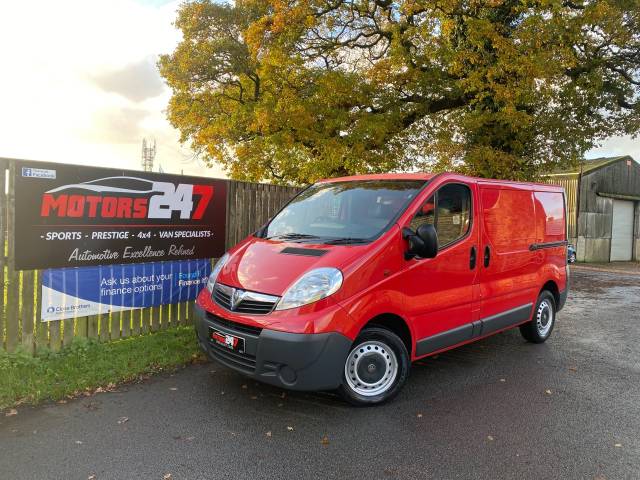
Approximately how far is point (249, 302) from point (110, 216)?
2704 mm

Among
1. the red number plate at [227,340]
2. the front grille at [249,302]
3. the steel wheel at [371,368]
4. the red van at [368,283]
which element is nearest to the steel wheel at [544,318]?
the red van at [368,283]

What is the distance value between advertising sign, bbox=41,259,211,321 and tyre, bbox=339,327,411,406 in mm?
3270

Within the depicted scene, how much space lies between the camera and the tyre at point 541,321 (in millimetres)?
6426

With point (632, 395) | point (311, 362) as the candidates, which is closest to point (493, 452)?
point (311, 362)

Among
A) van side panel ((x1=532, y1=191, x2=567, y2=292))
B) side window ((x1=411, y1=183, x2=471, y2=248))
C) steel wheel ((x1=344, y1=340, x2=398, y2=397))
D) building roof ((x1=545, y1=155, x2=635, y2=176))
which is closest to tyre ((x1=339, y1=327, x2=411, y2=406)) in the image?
steel wheel ((x1=344, y1=340, x2=398, y2=397))

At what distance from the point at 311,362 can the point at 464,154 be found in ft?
42.3

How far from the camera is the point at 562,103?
1451cm

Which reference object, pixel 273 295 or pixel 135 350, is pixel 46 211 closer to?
pixel 135 350

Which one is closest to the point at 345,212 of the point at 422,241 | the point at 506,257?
the point at 422,241

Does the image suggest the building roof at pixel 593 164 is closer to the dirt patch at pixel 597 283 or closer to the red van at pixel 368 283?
the dirt patch at pixel 597 283

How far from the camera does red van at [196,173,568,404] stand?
3.78 meters

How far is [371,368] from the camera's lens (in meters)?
4.15

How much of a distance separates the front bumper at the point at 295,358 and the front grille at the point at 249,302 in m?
0.16

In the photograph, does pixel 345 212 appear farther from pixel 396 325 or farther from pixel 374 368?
pixel 374 368
